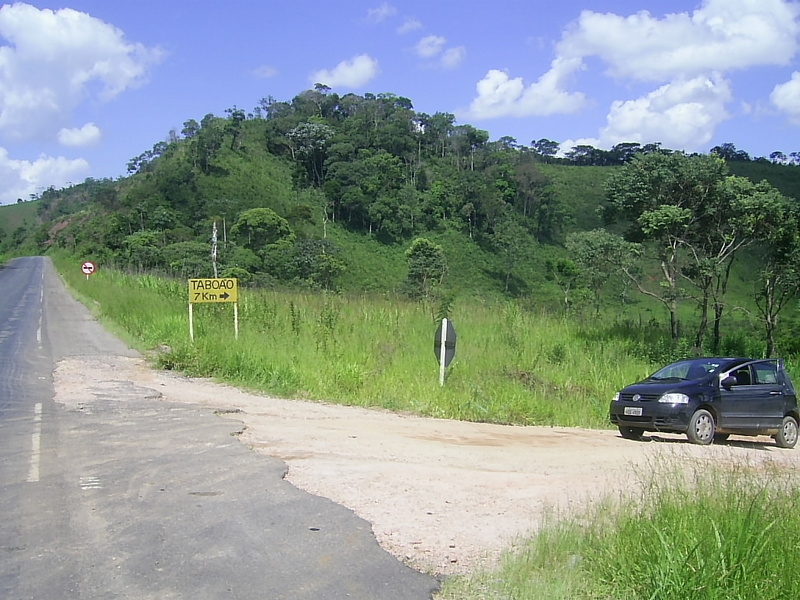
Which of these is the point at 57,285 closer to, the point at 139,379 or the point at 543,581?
the point at 139,379

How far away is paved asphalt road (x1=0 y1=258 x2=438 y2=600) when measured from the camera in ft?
16.6

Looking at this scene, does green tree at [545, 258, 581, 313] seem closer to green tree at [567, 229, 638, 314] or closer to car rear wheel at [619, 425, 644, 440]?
green tree at [567, 229, 638, 314]

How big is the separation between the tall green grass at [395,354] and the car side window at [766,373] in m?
3.11

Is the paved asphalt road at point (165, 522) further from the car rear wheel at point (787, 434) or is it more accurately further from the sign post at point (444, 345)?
the car rear wheel at point (787, 434)

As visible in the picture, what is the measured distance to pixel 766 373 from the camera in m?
15.0

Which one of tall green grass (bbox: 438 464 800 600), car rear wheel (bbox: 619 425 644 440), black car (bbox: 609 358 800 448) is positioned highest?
tall green grass (bbox: 438 464 800 600)

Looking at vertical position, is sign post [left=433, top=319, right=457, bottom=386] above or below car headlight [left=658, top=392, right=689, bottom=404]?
above

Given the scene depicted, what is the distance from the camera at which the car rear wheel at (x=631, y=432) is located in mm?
14109

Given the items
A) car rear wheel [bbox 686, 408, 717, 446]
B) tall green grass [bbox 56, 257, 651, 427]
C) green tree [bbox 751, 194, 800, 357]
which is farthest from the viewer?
green tree [bbox 751, 194, 800, 357]

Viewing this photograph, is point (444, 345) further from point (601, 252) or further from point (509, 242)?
point (509, 242)

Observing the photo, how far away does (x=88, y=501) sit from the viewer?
22.7 ft

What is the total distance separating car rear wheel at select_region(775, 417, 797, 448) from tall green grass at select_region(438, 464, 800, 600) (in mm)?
9741

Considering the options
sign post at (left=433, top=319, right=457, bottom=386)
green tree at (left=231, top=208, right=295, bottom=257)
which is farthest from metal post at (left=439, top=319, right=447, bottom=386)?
green tree at (left=231, top=208, right=295, bottom=257)

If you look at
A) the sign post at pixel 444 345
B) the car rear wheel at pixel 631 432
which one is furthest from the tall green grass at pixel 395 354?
the car rear wheel at pixel 631 432
